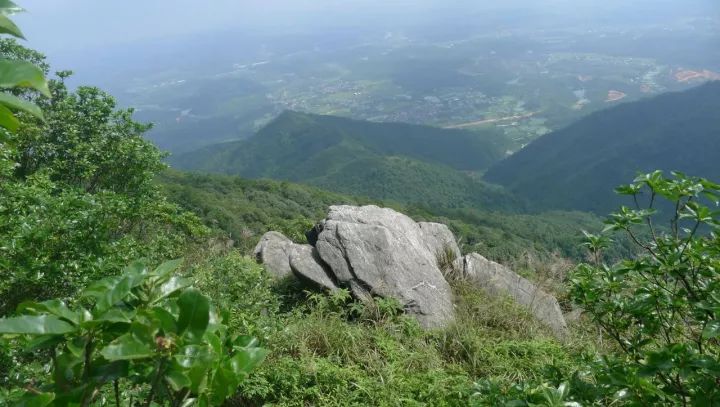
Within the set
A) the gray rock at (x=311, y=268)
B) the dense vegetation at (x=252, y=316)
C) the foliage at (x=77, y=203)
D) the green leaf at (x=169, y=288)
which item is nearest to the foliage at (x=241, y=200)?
the foliage at (x=77, y=203)

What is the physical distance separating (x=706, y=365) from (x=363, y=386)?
3113 mm

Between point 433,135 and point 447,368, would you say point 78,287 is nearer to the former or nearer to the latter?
point 447,368

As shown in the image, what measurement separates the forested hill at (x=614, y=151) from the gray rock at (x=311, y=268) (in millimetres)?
121509

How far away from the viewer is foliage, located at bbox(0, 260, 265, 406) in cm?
92

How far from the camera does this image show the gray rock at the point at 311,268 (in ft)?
24.0

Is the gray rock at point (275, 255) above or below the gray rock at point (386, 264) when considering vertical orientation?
below

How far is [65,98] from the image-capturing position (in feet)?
38.9

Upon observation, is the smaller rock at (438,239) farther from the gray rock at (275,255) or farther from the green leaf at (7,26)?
the green leaf at (7,26)

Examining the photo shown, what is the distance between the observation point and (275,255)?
8984 mm

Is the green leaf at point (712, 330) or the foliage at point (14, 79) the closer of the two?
the foliage at point (14, 79)

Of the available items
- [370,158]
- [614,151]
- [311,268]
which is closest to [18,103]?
[311,268]

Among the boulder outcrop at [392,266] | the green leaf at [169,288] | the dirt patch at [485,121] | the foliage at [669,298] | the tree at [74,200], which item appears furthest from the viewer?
the dirt patch at [485,121]

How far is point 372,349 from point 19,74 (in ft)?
16.1

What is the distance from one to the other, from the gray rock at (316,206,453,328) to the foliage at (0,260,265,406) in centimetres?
564
